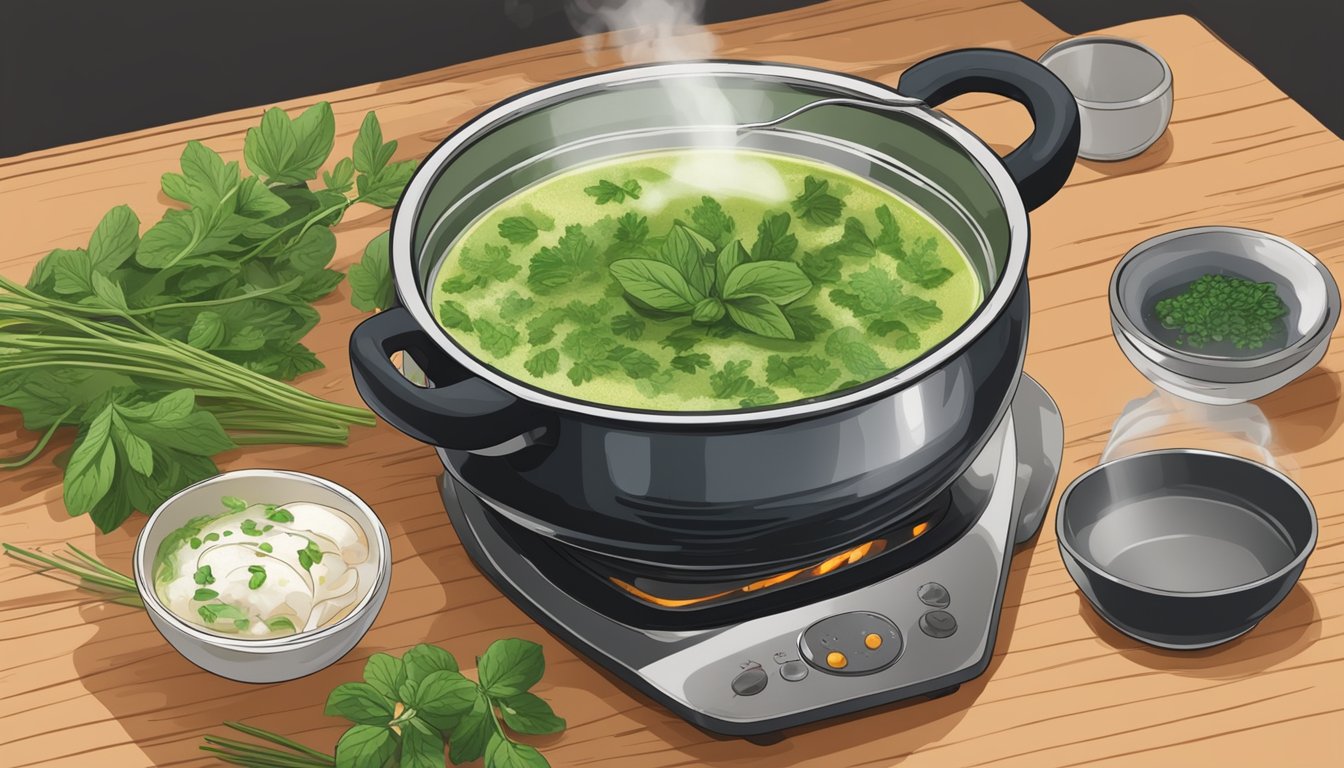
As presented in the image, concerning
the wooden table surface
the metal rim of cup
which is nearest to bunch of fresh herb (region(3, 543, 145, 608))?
the wooden table surface

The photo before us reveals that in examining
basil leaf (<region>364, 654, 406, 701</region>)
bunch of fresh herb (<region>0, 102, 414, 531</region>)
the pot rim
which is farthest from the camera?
bunch of fresh herb (<region>0, 102, 414, 531</region>)

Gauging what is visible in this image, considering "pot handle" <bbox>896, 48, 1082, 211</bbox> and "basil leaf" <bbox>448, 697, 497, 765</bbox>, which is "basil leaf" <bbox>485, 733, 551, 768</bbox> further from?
"pot handle" <bbox>896, 48, 1082, 211</bbox>

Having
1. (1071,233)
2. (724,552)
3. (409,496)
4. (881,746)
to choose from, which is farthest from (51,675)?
(1071,233)

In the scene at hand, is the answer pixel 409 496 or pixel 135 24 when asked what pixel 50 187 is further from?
pixel 135 24

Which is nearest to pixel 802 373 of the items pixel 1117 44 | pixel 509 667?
pixel 509 667

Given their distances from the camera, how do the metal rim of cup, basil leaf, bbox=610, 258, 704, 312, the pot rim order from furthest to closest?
the metal rim of cup, basil leaf, bbox=610, 258, 704, 312, the pot rim

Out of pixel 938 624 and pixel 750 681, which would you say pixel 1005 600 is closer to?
pixel 938 624

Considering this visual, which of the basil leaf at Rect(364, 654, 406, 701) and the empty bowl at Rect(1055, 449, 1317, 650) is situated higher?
the basil leaf at Rect(364, 654, 406, 701)

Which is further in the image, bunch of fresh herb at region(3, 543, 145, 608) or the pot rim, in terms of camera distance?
bunch of fresh herb at region(3, 543, 145, 608)
